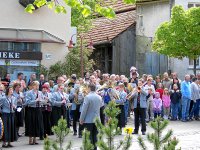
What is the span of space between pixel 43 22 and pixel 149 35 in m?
11.0

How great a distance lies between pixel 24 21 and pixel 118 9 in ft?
42.5

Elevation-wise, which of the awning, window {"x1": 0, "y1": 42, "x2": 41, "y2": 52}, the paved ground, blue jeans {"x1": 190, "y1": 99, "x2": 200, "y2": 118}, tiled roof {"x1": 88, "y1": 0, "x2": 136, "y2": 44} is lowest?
the paved ground

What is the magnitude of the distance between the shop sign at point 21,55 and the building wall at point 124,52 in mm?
9091

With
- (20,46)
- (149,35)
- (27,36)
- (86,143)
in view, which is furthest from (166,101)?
(86,143)

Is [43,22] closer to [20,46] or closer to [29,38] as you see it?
[29,38]

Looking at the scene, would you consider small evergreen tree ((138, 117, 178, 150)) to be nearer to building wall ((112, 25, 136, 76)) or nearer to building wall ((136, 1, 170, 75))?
building wall ((136, 1, 170, 75))

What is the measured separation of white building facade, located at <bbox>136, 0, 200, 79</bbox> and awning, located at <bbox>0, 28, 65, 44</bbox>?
8909 millimetres

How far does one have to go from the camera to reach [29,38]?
2558 centimetres

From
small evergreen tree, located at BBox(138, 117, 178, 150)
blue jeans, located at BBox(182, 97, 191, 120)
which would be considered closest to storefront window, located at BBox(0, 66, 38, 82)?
blue jeans, located at BBox(182, 97, 191, 120)

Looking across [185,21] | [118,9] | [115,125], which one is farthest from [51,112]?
[118,9]

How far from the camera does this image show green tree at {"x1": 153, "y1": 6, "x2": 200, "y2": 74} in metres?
28.3

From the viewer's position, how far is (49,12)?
26469 mm

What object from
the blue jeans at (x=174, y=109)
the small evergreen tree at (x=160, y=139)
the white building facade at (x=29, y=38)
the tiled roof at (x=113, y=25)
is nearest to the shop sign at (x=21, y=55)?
the white building facade at (x=29, y=38)

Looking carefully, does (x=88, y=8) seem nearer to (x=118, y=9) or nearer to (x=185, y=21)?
(x=185, y=21)
